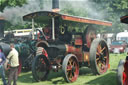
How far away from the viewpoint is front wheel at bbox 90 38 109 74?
8914 mm

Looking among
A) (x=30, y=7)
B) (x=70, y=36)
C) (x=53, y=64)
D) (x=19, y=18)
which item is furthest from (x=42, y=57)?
(x=30, y=7)

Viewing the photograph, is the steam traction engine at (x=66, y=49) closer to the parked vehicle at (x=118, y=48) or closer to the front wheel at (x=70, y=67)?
the front wheel at (x=70, y=67)

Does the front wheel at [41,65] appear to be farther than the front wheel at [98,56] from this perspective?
No

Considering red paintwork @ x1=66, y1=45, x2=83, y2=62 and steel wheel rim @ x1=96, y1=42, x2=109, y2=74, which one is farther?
steel wheel rim @ x1=96, y1=42, x2=109, y2=74

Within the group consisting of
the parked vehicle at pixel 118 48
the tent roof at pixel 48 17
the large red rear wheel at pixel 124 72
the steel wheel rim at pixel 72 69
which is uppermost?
the tent roof at pixel 48 17

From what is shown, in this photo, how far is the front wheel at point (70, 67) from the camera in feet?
25.3

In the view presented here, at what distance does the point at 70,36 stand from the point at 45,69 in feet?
5.65

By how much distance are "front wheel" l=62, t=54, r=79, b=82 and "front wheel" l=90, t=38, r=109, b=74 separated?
833 millimetres

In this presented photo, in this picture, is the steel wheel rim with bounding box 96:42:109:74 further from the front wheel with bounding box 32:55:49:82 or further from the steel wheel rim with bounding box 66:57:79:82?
the front wheel with bounding box 32:55:49:82

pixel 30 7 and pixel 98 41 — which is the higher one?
pixel 30 7

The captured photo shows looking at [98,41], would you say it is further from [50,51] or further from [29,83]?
[29,83]

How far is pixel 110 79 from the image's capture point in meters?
8.14

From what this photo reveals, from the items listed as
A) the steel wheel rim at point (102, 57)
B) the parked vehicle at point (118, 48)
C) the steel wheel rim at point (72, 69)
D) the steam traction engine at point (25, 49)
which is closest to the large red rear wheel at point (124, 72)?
the steel wheel rim at point (72, 69)

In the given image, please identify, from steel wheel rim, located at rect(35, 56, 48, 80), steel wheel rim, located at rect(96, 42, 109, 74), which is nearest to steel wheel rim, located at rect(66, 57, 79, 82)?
steel wheel rim, located at rect(35, 56, 48, 80)
